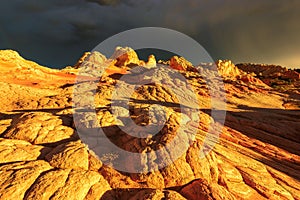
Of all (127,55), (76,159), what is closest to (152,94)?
(76,159)

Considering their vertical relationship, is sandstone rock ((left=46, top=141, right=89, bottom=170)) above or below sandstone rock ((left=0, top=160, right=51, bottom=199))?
above

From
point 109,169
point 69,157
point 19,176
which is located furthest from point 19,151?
point 109,169

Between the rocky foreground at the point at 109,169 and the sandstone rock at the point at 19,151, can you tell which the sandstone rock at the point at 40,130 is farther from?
the sandstone rock at the point at 19,151

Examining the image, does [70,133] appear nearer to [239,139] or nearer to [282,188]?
[282,188]

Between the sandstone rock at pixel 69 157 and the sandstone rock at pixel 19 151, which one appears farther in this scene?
the sandstone rock at pixel 19 151

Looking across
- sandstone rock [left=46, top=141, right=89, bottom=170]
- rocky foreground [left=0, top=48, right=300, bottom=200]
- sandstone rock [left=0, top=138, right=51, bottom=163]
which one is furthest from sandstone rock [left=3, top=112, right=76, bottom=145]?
sandstone rock [left=46, top=141, right=89, bottom=170]

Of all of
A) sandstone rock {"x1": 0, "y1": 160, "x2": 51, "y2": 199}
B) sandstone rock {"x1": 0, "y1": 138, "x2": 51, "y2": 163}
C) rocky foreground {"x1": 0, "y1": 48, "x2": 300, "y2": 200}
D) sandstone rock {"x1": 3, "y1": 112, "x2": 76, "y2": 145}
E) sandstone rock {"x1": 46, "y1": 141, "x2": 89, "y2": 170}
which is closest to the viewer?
sandstone rock {"x1": 0, "y1": 160, "x2": 51, "y2": 199}

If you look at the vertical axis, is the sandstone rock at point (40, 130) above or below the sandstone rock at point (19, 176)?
above

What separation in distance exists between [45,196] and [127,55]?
71847 millimetres

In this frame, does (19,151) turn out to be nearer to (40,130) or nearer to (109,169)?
(40,130)

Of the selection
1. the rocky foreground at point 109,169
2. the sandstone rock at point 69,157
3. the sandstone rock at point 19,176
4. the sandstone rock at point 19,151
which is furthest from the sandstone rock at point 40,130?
the sandstone rock at point 19,176

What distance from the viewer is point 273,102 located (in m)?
55.0

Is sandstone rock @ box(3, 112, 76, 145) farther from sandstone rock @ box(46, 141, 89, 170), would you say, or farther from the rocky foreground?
sandstone rock @ box(46, 141, 89, 170)

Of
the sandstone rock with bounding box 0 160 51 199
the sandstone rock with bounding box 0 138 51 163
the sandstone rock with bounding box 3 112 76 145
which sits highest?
the sandstone rock with bounding box 3 112 76 145
